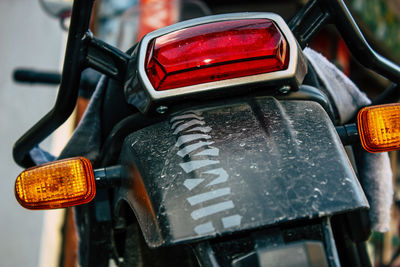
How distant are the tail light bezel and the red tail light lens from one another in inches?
0.4

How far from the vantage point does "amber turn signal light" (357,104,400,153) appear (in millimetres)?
875

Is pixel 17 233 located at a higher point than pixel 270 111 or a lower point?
lower

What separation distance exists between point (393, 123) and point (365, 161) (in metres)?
0.29

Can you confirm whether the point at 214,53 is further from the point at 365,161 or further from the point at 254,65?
the point at 365,161

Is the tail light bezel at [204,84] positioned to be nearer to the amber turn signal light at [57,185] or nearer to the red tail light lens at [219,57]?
the red tail light lens at [219,57]

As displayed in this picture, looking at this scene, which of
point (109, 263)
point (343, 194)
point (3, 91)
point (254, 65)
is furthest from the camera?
point (3, 91)

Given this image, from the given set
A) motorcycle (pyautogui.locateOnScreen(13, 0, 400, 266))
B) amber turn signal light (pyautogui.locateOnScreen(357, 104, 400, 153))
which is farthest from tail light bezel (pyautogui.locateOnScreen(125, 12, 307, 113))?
amber turn signal light (pyautogui.locateOnScreen(357, 104, 400, 153))

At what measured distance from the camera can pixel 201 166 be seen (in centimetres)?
76

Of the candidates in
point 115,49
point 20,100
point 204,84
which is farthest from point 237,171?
point 20,100

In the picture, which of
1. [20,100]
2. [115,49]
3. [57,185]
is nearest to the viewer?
[57,185]

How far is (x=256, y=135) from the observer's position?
2.66 ft

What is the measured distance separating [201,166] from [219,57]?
0.69 feet

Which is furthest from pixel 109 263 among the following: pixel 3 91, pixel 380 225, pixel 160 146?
pixel 3 91

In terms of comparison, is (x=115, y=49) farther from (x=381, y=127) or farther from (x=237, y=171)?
(x=381, y=127)
